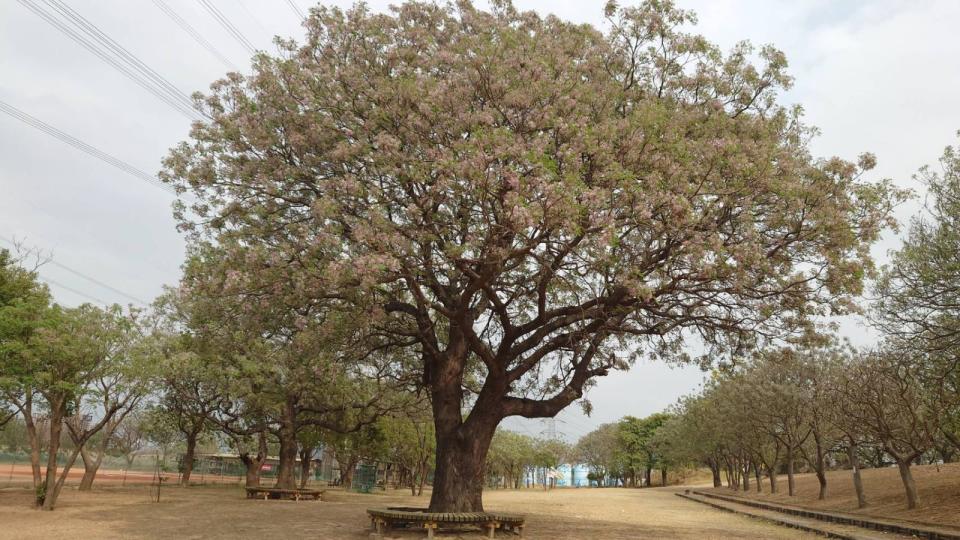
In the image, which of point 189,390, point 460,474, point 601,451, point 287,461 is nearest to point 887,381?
point 460,474

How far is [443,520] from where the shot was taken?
582 inches

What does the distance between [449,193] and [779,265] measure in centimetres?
776

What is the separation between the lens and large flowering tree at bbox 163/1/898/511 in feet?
40.3

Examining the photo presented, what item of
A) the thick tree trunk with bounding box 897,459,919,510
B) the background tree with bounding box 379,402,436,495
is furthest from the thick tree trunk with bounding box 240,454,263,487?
the thick tree trunk with bounding box 897,459,919,510

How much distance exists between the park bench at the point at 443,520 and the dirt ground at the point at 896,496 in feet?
46.2

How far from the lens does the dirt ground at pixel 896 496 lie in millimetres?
22562

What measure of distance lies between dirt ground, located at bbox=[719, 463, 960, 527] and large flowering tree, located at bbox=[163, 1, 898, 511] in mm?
12408

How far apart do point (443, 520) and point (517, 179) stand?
324 inches

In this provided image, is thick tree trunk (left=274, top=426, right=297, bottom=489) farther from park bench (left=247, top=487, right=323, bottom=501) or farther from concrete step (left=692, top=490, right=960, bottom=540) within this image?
concrete step (left=692, top=490, right=960, bottom=540)

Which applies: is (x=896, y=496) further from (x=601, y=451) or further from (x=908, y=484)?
(x=601, y=451)

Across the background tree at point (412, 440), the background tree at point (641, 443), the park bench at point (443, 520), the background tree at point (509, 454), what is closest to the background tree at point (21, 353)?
the park bench at point (443, 520)

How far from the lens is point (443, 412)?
17.3 metres

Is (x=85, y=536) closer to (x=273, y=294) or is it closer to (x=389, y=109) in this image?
(x=273, y=294)

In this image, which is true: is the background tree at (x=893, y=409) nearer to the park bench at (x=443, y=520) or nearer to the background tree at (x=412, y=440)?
the park bench at (x=443, y=520)
